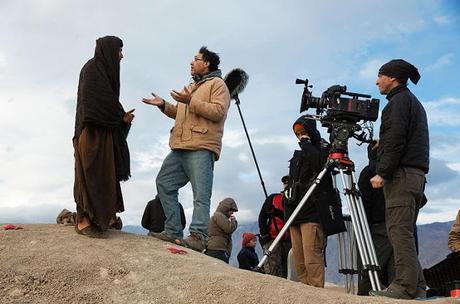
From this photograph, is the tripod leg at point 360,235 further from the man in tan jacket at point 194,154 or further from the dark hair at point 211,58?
the dark hair at point 211,58

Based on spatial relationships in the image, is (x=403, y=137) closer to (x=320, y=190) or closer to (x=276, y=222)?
(x=320, y=190)

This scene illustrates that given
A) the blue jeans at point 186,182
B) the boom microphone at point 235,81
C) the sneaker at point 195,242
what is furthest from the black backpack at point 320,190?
the boom microphone at point 235,81

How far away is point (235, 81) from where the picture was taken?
29.9 ft

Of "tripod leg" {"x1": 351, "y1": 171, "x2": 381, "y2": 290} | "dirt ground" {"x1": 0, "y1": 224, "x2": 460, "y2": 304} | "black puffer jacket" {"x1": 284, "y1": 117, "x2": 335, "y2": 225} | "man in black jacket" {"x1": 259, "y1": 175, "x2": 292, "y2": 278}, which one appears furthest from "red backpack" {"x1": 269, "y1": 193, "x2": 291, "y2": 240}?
"dirt ground" {"x1": 0, "y1": 224, "x2": 460, "y2": 304}

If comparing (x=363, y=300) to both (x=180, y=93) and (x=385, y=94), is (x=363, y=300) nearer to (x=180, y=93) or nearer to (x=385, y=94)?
(x=385, y=94)

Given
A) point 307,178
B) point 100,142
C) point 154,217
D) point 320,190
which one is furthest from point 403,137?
point 154,217

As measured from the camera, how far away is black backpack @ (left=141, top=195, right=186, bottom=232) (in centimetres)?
867

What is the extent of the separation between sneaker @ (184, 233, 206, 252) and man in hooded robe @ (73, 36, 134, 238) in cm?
89

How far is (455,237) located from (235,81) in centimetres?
410

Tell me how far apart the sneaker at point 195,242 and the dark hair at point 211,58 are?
6.78 ft

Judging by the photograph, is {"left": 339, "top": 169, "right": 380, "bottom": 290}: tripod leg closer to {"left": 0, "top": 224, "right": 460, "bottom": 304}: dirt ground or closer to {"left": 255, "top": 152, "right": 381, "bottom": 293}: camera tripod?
{"left": 255, "top": 152, "right": 381, "bottom": 293}: camera tripod

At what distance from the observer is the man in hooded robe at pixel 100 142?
5.92 metres

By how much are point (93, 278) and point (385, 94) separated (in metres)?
3.35

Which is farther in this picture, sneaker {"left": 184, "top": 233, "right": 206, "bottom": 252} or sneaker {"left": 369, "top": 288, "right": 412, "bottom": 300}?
sneaker {"left": 184, "top": 233, "right": 206, "bottom": 252}
